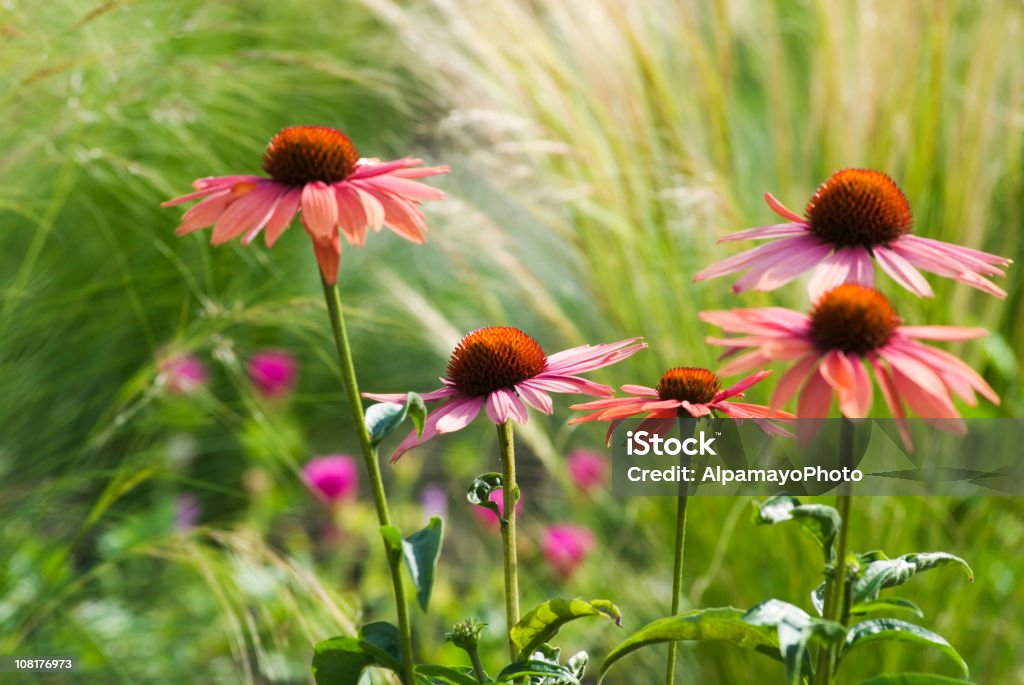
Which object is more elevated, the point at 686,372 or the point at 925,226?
the point at 925,226

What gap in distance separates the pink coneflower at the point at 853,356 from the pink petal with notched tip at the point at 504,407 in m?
0.14

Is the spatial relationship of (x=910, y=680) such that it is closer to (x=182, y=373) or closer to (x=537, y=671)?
(x=537, y=671)

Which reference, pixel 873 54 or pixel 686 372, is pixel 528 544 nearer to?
pixel 873 54

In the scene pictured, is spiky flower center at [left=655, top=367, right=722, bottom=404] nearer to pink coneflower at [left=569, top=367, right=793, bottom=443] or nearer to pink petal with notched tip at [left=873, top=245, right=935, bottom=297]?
pink coneflower at [left=569, top=367, right=793, bottom=443]

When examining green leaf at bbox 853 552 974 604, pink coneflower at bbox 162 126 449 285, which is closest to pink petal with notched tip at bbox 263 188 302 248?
pink coneflower at bbox 162 126 449 285

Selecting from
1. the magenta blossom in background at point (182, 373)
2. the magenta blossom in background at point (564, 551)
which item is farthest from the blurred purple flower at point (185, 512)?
the magenta blossom in background at point (564, 551)

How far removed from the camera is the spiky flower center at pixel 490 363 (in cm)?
63

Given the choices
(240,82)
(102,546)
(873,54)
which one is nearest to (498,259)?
(240,82)

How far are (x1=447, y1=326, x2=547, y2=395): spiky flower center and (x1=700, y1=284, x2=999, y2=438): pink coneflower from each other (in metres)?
0.17

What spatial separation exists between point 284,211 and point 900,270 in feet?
1.03

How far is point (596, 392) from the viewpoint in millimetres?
599

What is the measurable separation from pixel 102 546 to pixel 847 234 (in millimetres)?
1453

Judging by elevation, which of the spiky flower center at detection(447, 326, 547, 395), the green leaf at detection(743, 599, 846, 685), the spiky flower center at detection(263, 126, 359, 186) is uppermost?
the spiky flower center at detection(263, 126, 359, 186)

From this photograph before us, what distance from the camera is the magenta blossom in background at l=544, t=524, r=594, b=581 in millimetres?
1673
